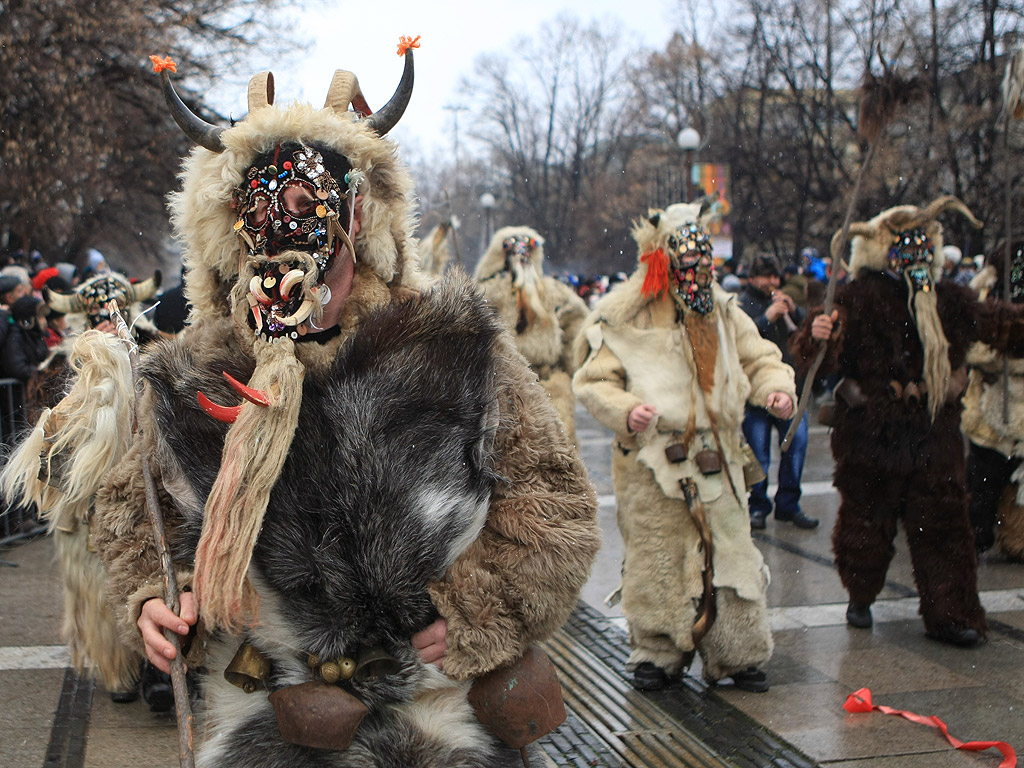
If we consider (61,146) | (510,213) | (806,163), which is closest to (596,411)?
(61,146)

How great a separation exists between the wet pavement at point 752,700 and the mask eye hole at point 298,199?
2.71 m

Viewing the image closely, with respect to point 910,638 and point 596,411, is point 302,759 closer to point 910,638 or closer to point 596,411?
point 596,411

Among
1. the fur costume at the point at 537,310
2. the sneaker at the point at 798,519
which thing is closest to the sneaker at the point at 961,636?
the sneaker at the point at 798,519

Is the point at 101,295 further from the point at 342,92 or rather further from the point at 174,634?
the point at 174,634

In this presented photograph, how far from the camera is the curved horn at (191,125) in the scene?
99.2 inches

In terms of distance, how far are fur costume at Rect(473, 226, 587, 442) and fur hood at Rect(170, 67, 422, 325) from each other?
5976mm

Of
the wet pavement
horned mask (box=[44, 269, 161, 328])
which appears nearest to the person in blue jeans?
the wet pavement

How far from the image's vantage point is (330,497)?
2.30 meters

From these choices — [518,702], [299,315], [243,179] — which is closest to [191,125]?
[243,179]

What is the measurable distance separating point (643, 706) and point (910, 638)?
1.84 m

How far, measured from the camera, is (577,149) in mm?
43875

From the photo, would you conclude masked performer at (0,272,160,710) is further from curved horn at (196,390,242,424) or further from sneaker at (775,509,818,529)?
sneaker at (775,509,818,529)

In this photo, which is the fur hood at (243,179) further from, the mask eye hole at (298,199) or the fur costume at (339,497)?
the mask eye hole at (298,199)

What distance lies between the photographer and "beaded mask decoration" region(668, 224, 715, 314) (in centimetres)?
502
